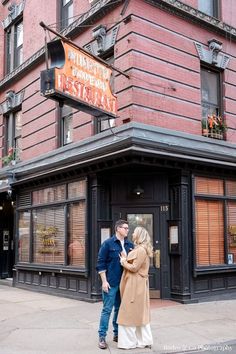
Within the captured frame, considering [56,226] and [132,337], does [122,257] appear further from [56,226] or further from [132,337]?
[56,226]

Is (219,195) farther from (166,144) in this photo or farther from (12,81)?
(12,81)

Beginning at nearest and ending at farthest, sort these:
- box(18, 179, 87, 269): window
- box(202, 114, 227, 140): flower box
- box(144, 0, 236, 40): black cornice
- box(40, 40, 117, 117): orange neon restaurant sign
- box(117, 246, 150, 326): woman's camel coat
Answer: box(117, 246, 150, 326): woman's camel coat → box(40, 40, 117, 117): orange neon restaurant sign → box(144, 0, 236, 40): black cornice → box(18, 179, 87, 269): window → box(202, 114, 227, 140): flower box

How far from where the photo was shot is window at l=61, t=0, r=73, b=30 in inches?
563

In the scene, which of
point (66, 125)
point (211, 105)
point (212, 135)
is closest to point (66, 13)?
point (66, 125)

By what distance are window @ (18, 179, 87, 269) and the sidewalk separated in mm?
1405

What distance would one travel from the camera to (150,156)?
35.0 ft

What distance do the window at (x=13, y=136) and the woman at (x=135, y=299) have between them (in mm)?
10246

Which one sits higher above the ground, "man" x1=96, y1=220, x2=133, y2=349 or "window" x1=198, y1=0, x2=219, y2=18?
"window" x1=198, y1=0, x2=219, y2=18

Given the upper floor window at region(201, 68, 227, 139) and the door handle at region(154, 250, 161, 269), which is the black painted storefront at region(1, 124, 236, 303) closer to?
the door handle at region(154, 250, 161, 269)

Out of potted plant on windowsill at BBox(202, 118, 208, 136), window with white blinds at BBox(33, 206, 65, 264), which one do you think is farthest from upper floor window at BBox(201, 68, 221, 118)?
window with white blinds at BBox(33, 206, 65, 264)

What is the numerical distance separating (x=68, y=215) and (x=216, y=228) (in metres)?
4.07

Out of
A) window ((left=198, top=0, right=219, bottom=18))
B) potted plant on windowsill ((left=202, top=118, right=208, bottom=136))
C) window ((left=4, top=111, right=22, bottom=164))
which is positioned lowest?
potted plant on windowsill ((left=202, top=118, right=208, bottom=136))

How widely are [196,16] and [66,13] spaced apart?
4.26 m

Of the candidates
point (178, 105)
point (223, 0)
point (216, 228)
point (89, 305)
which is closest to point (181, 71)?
point (178, 105)
